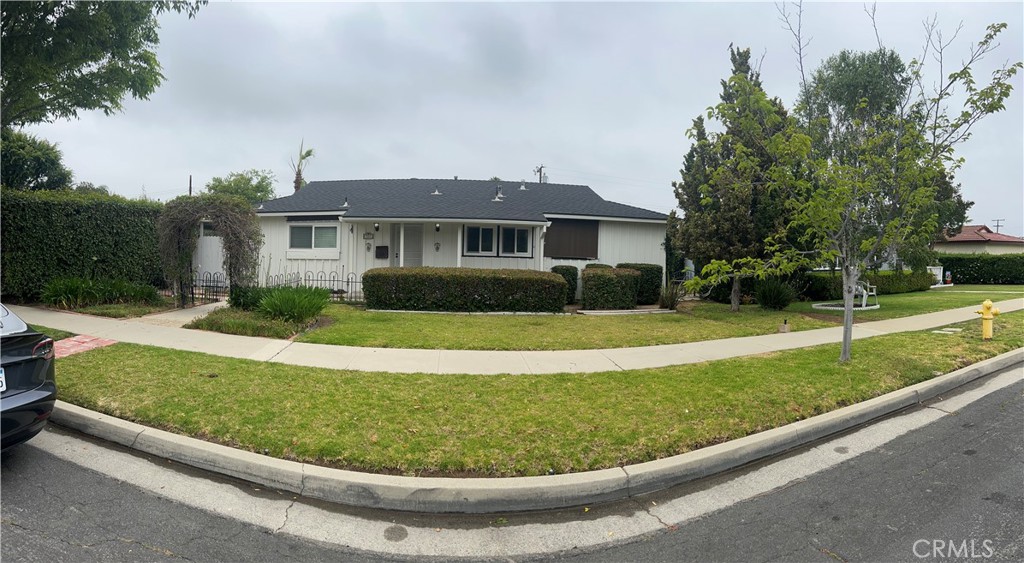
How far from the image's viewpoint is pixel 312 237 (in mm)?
16781

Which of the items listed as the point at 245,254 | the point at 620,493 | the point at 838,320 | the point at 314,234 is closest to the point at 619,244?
the point at 838,320

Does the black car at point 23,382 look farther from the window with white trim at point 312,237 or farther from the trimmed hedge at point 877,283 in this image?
the trimmed hedge at point 877,283

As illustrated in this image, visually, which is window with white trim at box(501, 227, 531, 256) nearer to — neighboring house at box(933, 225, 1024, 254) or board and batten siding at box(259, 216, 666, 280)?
board and batten siding at box(259, 216, 666, 280)

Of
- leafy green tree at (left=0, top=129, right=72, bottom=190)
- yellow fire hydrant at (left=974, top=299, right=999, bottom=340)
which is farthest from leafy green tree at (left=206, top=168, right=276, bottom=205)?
yellow fire hydrant at (left=974, top=299, right=999, bottom=340)

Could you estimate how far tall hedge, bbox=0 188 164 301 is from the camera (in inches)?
430

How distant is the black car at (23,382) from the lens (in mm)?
3463

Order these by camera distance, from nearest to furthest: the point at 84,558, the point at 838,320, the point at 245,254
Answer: the point at 84,558 < the point at 245,254 < the point at 838,320

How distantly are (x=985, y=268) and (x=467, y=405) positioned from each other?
34.7 meters

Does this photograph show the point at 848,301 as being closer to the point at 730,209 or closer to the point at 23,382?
the point at 730,209

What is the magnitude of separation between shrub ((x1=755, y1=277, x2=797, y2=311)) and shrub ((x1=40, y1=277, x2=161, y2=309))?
15521mm

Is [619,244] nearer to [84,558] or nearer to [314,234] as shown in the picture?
[314,234]

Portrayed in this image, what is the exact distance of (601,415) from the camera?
191 inches

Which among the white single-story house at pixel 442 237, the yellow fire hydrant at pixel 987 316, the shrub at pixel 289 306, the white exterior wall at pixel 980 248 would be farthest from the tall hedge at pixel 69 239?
the white exterior wall at pixel 980 248

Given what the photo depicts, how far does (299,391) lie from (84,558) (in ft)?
8.61
